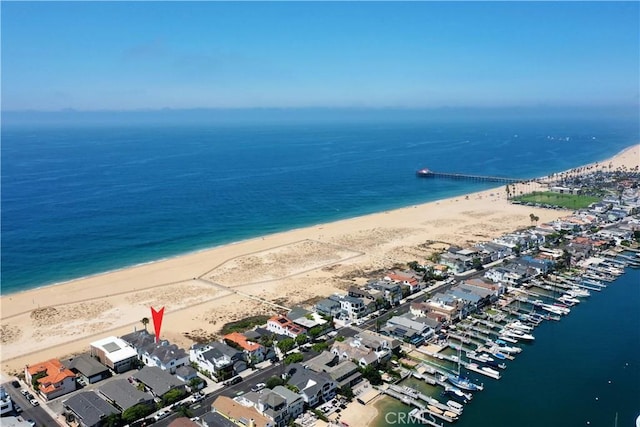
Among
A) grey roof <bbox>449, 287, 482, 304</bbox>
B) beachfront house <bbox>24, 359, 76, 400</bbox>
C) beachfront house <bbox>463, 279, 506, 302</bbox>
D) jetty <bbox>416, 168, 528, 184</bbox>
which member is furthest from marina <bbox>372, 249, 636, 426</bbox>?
jetty <bbox>416, 168, 528, 184</bbox>

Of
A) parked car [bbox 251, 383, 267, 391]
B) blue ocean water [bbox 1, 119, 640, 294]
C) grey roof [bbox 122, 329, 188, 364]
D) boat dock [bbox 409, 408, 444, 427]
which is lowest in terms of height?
boat dock [bbox 409, 408, 444, 427]

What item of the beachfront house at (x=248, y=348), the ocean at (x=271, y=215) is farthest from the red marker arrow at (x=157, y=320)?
the ocean at (x=271, y=215)

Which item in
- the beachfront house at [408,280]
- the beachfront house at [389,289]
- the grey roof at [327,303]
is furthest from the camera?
the beachfront house at [408,280]

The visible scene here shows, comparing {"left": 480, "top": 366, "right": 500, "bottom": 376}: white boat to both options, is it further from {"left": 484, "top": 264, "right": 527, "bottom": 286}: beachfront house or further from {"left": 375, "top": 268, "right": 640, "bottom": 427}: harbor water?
{"left": 484, "top": 264, "right": 527, "bottom": 286}: beachfront house

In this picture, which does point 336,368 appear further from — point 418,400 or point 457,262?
point 457,262

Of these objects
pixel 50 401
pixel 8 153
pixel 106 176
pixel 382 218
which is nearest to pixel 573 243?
pixel 382 218

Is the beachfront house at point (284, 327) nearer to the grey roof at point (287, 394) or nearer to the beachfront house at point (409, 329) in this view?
the beachfront house at point (409, 329)
